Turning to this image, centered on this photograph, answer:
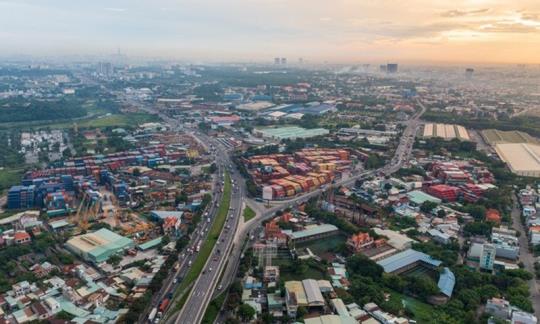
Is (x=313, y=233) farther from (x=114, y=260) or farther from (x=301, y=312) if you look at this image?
(x=114, y=260)

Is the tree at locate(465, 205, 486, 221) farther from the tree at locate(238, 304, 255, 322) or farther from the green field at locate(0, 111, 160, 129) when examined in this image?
the green field at locate(0, 111, 160, 129)

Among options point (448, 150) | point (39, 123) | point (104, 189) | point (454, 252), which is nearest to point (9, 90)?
point (39, 123)

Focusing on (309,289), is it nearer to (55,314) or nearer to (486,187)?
(55,314)

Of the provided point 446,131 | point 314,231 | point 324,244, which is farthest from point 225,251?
point 446,131

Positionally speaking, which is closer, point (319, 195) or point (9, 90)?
point (319, 195)

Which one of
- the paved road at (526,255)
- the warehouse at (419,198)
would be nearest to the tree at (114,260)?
the paved road at (526,255)

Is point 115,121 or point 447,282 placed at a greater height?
point 115,121
